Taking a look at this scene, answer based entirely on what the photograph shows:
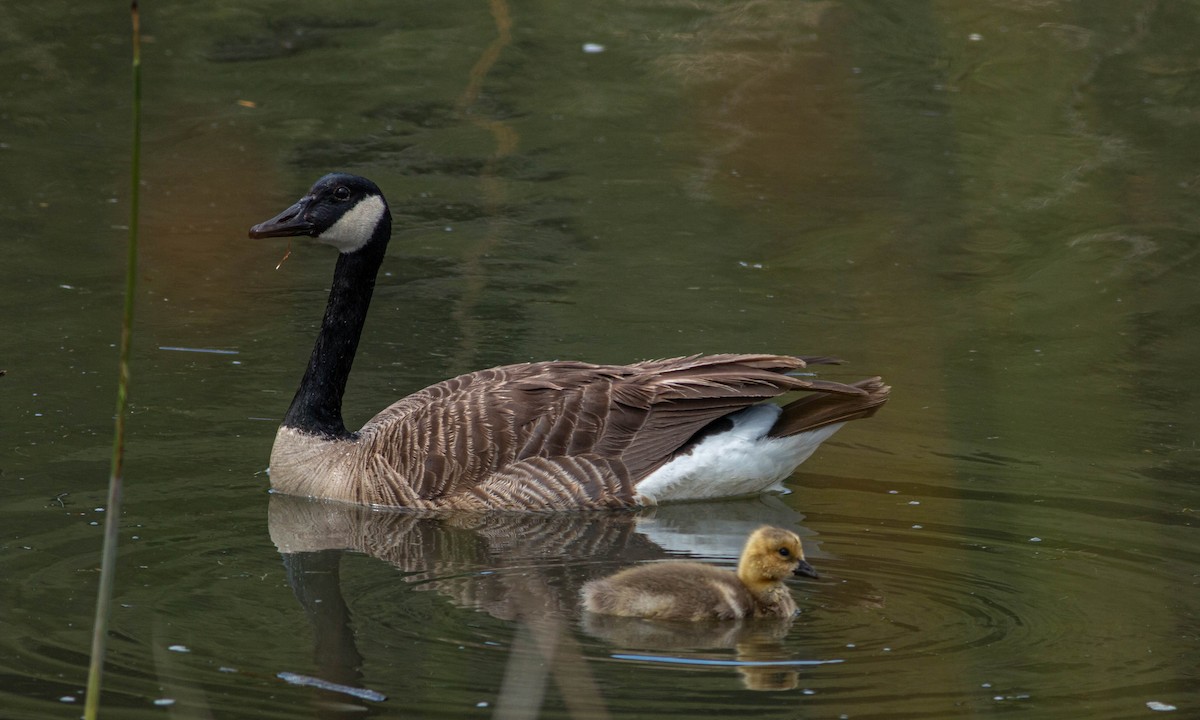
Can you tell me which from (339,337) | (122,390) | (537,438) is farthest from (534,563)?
(122,390)

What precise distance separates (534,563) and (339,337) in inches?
88.7

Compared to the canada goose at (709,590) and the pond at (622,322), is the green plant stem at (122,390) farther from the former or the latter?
the canada goose at (709,590)

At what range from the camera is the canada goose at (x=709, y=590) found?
693 centimetres

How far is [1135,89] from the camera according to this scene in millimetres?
17062

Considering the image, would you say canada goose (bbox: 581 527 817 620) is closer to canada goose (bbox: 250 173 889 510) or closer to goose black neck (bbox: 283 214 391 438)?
canada goose (bbox: 250 173 889 510)

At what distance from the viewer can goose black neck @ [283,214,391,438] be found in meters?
9.23

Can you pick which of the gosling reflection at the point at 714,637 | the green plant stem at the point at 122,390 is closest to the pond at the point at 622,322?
the gosling reflection at the point at 714,637

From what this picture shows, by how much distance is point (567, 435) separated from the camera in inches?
351

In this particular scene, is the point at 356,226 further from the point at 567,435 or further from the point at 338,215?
the point at 567,435

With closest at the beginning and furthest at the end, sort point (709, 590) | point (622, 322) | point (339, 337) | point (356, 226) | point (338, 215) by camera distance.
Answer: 1. point (709, 590)
2. point (338, 215)
3. point (356, 226)
4. point (339, 337)
5. point (622, 322)

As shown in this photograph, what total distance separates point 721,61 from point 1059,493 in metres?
10.2

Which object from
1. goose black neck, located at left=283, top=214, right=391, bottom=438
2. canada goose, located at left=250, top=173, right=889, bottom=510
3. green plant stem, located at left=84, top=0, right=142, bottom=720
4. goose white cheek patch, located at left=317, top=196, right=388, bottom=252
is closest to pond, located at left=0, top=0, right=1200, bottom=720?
canada goose, located at left=250, top=173, right=889, bottom=510

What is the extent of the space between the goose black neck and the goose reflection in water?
22.9 inches

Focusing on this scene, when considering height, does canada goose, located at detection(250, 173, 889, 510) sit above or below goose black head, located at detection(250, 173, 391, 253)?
below
